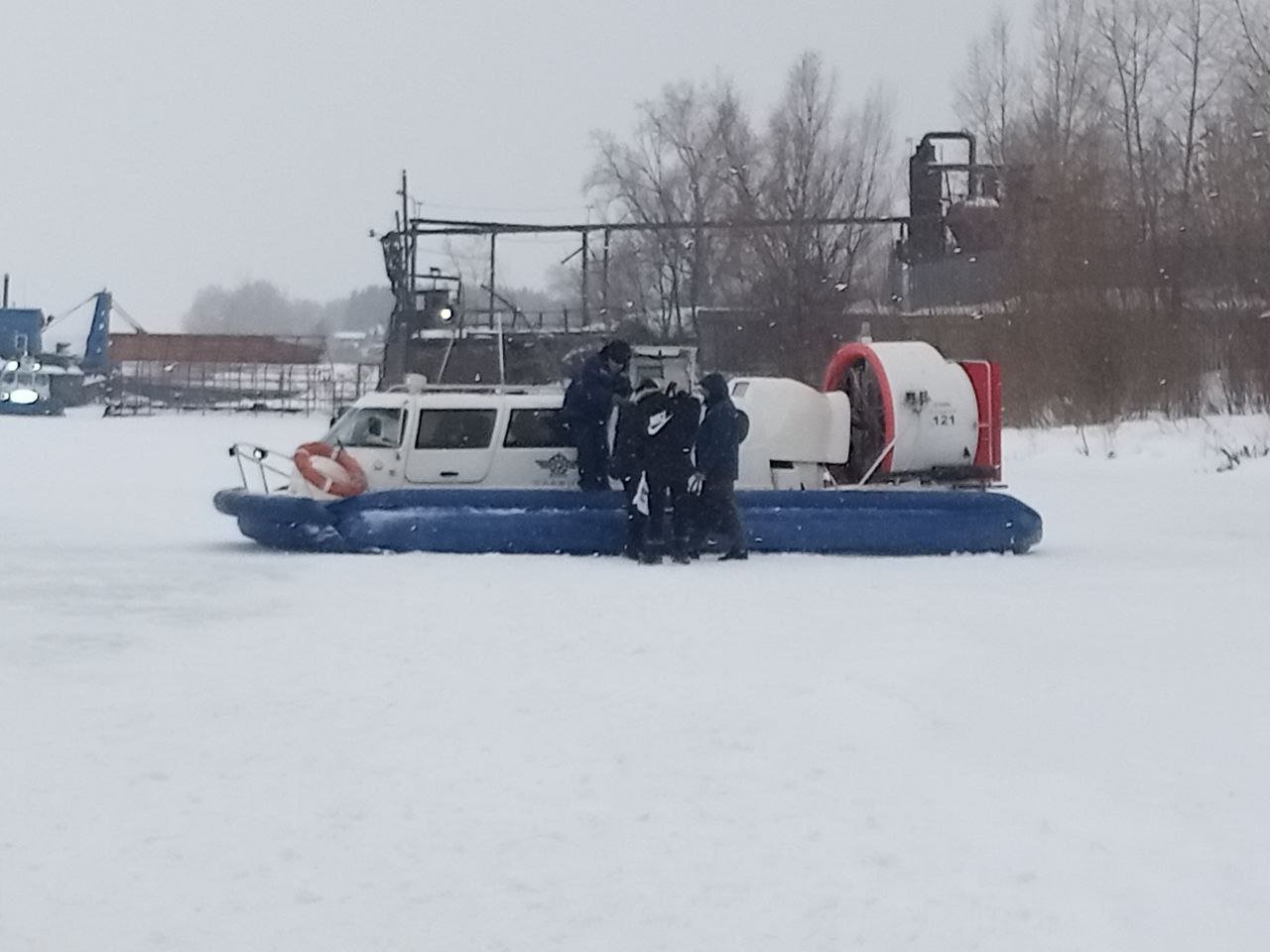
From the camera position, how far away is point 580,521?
15.5 m

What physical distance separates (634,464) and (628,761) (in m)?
7.94

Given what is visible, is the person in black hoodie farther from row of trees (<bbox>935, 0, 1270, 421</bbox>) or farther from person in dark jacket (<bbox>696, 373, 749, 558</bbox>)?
row of trees (<bbox>935, 0, 1270, 421</bbox>)

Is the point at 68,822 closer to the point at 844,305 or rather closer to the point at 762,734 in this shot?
the point at 762,734

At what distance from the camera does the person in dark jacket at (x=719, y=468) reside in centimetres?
1527

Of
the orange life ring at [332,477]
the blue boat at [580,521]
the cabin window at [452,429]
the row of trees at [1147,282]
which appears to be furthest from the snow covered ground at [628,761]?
the row of trees at [1147,282]

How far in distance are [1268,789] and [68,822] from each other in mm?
4628

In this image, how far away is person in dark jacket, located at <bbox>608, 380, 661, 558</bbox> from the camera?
15.3 metres

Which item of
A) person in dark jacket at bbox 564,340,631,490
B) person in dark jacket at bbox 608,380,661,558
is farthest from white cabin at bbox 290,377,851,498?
person in dark jacket at bbox 608,380,661,558

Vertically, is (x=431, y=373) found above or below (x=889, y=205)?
below

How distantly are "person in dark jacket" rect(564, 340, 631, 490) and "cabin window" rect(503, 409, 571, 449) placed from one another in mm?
405

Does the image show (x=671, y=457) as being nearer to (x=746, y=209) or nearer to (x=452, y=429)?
(x=452, y=429)

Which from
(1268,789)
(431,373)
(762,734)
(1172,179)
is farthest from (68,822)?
→ (1172,179)

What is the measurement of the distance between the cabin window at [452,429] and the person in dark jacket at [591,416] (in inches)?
35.7

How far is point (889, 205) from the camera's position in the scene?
2404 inches
